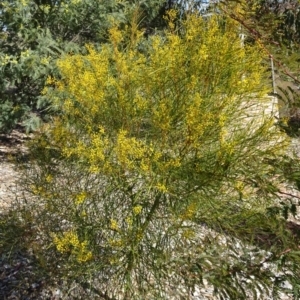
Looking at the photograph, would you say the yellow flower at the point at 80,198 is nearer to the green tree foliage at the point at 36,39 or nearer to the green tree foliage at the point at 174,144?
the green tree foliage at the point at 174,144

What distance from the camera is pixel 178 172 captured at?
226 cm

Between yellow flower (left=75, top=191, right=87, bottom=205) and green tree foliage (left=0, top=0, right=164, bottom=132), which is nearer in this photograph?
yellow flower (left=75, top=191, right=87, bottom=205)

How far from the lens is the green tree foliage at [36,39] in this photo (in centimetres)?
588

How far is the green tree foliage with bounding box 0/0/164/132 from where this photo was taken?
19.3 ft

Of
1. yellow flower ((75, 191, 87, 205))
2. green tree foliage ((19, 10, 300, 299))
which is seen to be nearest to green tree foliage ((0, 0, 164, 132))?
green tree foliage ((19, 10, 300, 299))

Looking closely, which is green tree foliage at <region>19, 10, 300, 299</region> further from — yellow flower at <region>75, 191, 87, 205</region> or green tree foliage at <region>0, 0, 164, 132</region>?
green tree foliage at <region>0, 0, 164, 132</region>

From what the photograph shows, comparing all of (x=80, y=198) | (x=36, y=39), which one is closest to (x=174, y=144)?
(x=80, y=198)

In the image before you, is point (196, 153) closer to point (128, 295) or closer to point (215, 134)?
point (215, 134)

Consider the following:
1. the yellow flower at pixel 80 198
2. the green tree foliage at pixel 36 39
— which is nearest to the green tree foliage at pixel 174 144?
the yellow flower at pixel 80 198

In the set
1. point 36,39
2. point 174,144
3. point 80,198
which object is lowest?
point 80,198

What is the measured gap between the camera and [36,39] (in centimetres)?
611

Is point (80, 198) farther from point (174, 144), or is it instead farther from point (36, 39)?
point (36, 39)

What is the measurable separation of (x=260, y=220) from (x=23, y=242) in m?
1.80

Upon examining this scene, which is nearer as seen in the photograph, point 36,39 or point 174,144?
point 174,144
